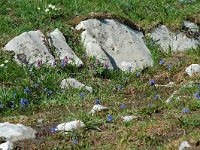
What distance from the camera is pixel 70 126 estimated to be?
6.54 m

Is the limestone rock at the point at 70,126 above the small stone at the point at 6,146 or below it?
above

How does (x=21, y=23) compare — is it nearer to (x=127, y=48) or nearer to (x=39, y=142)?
(x=127, y=48)

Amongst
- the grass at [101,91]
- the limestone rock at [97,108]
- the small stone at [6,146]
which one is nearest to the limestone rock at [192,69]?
the grass at [101,91]

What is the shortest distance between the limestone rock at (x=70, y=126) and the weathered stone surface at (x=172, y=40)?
4.84 m

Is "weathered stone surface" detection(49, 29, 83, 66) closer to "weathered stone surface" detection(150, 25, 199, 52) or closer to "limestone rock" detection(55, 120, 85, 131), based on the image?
"weathered stone surface" detection(150, 25, 199, 52)

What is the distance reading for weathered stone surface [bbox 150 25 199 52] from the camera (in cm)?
1111

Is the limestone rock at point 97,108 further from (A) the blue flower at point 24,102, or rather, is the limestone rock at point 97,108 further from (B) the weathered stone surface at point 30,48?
(B) the weathered stone surface at point 30,48

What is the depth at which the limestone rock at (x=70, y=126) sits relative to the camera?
6516 millimetres

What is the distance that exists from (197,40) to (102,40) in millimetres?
2178

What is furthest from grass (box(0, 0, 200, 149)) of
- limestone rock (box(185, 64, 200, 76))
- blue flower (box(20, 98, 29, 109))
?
limestone rock (box(185, 64, 200, 76))

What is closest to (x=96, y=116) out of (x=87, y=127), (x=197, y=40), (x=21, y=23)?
(x=87, y=127)

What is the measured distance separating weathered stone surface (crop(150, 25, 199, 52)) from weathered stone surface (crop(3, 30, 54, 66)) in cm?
259

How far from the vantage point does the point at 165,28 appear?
11.4 meters

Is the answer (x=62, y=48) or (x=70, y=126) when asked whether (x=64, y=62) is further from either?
(x=70, y=126)
